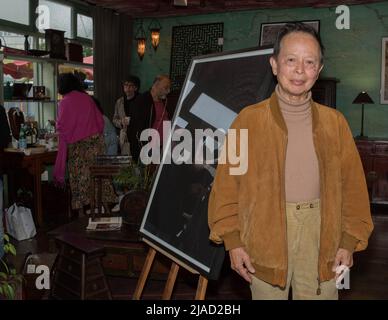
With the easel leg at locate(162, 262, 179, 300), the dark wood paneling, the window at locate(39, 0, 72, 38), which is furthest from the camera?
the dark wood paneling

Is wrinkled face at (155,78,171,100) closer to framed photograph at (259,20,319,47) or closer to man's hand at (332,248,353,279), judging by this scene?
framed photograph at (259,20,319,47)

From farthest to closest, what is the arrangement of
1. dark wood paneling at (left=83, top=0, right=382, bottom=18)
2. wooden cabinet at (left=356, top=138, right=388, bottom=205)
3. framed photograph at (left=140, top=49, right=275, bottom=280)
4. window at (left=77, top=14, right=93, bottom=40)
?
window at (left=77, top=14, right=93, bottom=40) < dark wood paneling at (left=83, top=0, right=382, bottom=18) < wooden cabinet at (left=356, top=138, right=388, bottom=205) < framed photograph at (left=140, top=49, right=275, bottom=280)

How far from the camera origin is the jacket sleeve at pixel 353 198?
65.9 inches

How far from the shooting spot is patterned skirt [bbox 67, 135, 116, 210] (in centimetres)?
515

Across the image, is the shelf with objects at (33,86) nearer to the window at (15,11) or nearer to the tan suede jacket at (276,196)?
the window at (15,11)

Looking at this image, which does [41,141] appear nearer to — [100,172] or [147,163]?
[100,172]

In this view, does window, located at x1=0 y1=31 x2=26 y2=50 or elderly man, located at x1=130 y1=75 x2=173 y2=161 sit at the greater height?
window, located at x1=0 y1=31 x2=26 y2=50

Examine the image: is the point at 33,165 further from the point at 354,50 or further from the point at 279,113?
the point at 354,50

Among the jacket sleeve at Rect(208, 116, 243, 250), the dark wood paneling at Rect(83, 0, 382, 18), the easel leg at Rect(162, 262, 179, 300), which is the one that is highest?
the dark wood paneling at Rect(83, 0, 382, 18)

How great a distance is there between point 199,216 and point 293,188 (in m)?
0.50

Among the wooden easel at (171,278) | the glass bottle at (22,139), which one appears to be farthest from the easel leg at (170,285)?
the glass bottle at (22,139)

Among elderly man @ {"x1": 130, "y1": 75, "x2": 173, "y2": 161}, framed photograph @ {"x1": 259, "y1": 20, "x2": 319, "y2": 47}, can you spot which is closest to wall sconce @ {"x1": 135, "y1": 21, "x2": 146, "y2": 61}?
framed photograph @ {"x1": 259, "y1": 20, "x2": 319, "y2": 47}

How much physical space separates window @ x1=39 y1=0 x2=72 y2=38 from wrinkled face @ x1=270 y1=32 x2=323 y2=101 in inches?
222
